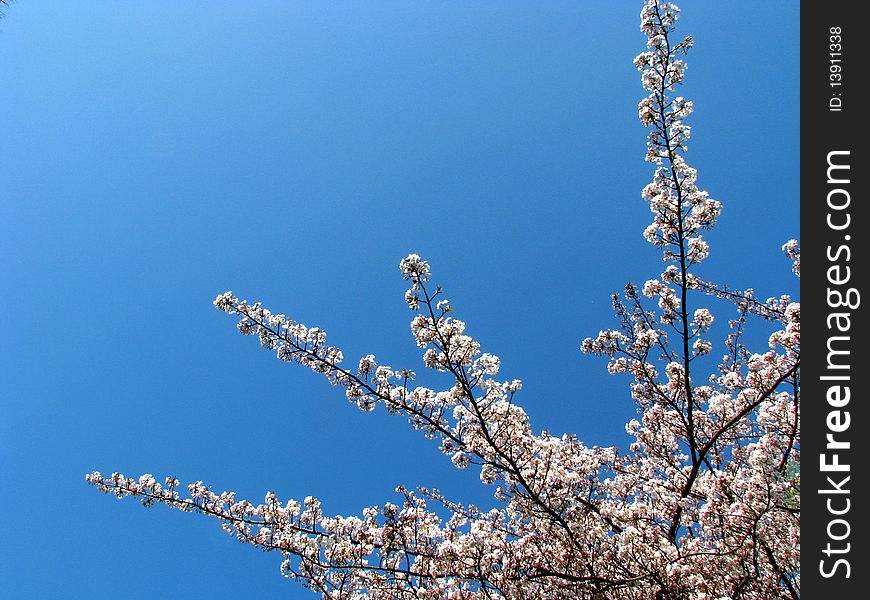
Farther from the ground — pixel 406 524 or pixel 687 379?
pixel 687 379

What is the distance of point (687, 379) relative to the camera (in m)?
6.37

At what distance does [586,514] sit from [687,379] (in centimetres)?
232

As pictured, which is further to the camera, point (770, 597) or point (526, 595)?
point (526, 595)

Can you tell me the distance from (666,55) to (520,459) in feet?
17.3

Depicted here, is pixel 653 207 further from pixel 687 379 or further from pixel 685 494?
pixel 685 494
